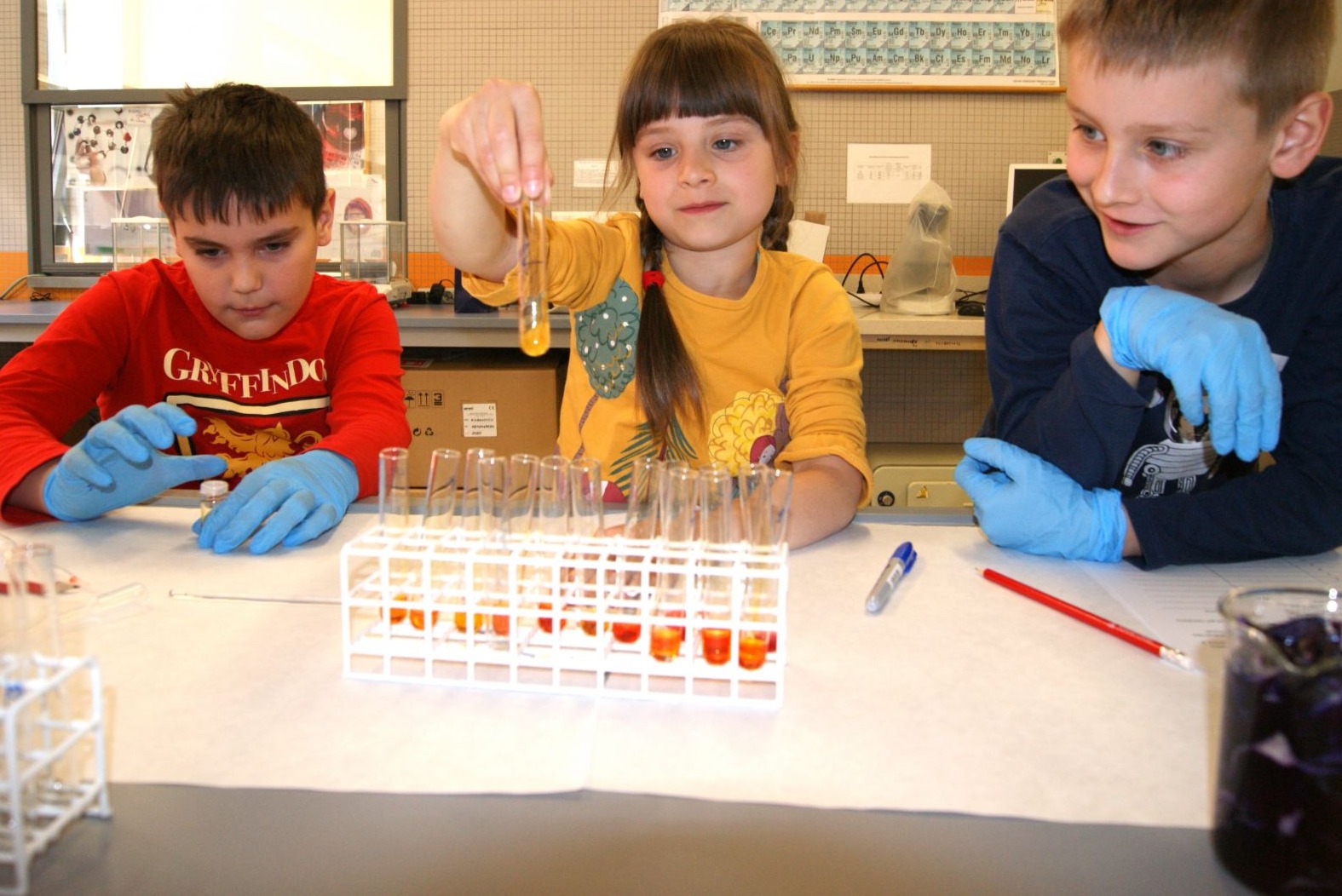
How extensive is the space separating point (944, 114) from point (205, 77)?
7.44 ft

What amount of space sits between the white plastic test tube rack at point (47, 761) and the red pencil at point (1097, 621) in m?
0.70

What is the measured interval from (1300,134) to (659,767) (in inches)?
34.1

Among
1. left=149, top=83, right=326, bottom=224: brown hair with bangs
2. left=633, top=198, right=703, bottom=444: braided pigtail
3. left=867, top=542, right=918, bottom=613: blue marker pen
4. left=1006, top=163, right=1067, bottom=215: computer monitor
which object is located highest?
left=1006, top=163, right=1067, bottom=215: computer monitor

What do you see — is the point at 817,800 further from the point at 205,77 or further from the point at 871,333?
the point at 205,77

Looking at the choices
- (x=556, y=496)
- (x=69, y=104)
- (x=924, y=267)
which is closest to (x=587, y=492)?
(x=556, y=496)

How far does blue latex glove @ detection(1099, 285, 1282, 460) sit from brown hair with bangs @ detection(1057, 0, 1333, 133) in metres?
0.19

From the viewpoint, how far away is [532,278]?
901mm

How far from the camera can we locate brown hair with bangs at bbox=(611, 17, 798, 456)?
4.15 feet

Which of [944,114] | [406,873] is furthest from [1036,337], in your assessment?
[944,114]

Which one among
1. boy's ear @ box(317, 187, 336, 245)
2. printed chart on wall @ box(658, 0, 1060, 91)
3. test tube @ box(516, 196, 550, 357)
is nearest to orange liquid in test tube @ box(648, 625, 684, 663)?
test tube @ box(516, 196, 550, 357)

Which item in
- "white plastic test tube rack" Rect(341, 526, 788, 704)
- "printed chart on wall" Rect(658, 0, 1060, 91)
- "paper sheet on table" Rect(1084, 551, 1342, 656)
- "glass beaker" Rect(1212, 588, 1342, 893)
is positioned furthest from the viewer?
"printed chart on wall" Rect(658, 0, 1060, 91)

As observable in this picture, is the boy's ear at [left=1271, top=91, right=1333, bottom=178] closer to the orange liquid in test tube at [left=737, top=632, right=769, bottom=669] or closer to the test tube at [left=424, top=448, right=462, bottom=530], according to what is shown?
the orange liquid in test tube at [left=737, top=632, right=769, bottom=669]

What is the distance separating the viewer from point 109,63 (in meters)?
3.21

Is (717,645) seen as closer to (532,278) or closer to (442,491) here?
(442,491)
